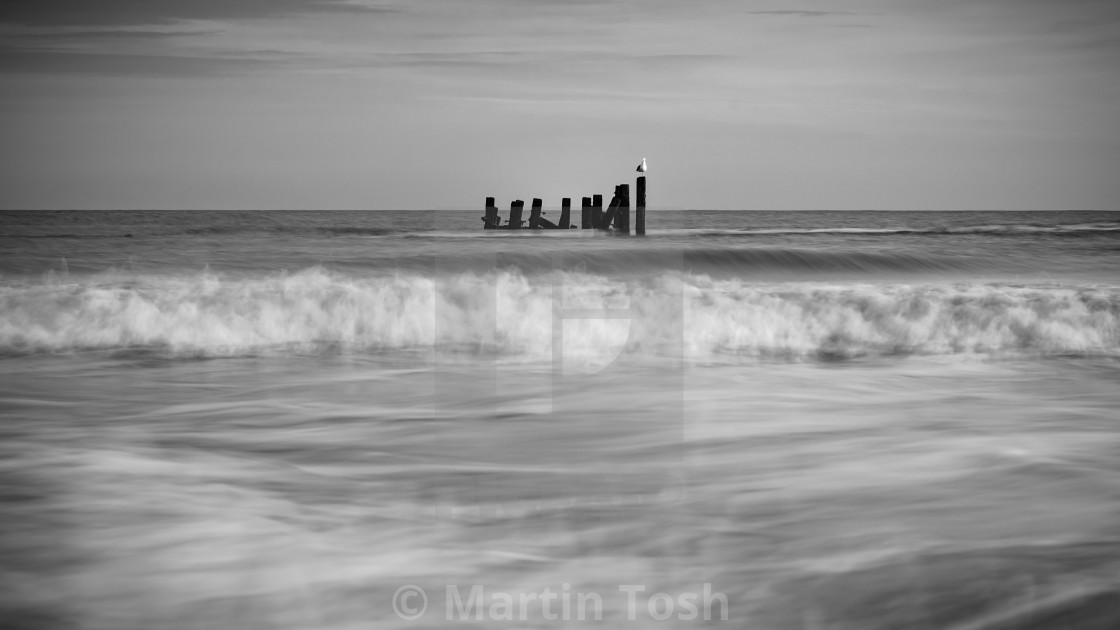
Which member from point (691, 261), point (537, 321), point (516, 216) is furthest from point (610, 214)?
point (537, 321)

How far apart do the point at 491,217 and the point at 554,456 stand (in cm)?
2478

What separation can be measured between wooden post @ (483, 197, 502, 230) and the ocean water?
18823 mm

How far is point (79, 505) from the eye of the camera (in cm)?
345

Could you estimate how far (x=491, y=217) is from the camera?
94.1ft

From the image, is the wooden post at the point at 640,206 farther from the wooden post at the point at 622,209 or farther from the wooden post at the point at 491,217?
the wooden post at the point at 491,217

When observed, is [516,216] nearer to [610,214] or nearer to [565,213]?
[565,213]

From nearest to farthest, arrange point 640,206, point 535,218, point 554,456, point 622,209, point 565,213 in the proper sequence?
1. point 554,456
2. point 640,206
3. point 622,209
4. point 535,218
5. point 565,213

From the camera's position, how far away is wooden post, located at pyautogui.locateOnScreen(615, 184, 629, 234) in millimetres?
25938

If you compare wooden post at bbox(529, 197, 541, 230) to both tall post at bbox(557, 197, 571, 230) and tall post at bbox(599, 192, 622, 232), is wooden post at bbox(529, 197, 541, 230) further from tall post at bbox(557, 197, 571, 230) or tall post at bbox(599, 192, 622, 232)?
tall post at bbox(599, 192, 622, 232)

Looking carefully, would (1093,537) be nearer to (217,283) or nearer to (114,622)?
(114,622)

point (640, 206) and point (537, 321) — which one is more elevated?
point (640, 206)

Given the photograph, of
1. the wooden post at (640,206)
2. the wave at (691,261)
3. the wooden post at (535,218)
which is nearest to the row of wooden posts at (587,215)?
the wooden post at (535,218)

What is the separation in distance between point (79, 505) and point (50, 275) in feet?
37.3

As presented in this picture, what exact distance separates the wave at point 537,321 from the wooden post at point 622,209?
16.5m
